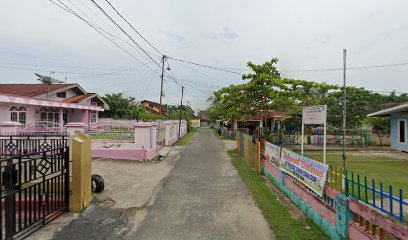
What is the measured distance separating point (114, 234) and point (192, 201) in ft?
7.71

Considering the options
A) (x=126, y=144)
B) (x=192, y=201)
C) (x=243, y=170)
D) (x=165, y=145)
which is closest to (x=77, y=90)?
(x=165, y=145)

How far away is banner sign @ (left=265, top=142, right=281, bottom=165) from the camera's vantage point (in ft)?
25.5

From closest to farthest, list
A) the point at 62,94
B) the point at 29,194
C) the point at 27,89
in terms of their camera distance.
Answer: the point at 29,194 < the point at 27,89 < the point at 62,94

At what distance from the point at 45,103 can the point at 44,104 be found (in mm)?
139

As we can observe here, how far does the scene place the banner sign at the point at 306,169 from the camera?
4.94 m

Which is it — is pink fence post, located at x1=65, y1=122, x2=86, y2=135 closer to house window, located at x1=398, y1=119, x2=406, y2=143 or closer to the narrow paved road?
the narrow paved road

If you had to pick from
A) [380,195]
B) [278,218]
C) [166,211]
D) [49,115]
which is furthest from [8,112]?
[380,195]

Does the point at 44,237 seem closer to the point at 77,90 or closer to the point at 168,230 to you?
the point at 168,230

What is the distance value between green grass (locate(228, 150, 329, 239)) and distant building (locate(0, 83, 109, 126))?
15460 millimetres

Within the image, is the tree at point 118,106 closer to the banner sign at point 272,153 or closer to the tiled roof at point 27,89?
the tiled roof at point 27,89

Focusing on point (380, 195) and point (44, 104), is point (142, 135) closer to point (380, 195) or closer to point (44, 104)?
point (380, 195)

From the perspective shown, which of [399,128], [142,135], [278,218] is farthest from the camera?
[399,128]

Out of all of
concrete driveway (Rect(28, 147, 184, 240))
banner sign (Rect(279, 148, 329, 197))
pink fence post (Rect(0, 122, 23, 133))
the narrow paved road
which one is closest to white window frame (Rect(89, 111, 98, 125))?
pink fence post (Rect(0, 122, 23, 133))

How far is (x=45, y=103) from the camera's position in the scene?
1916 cm
